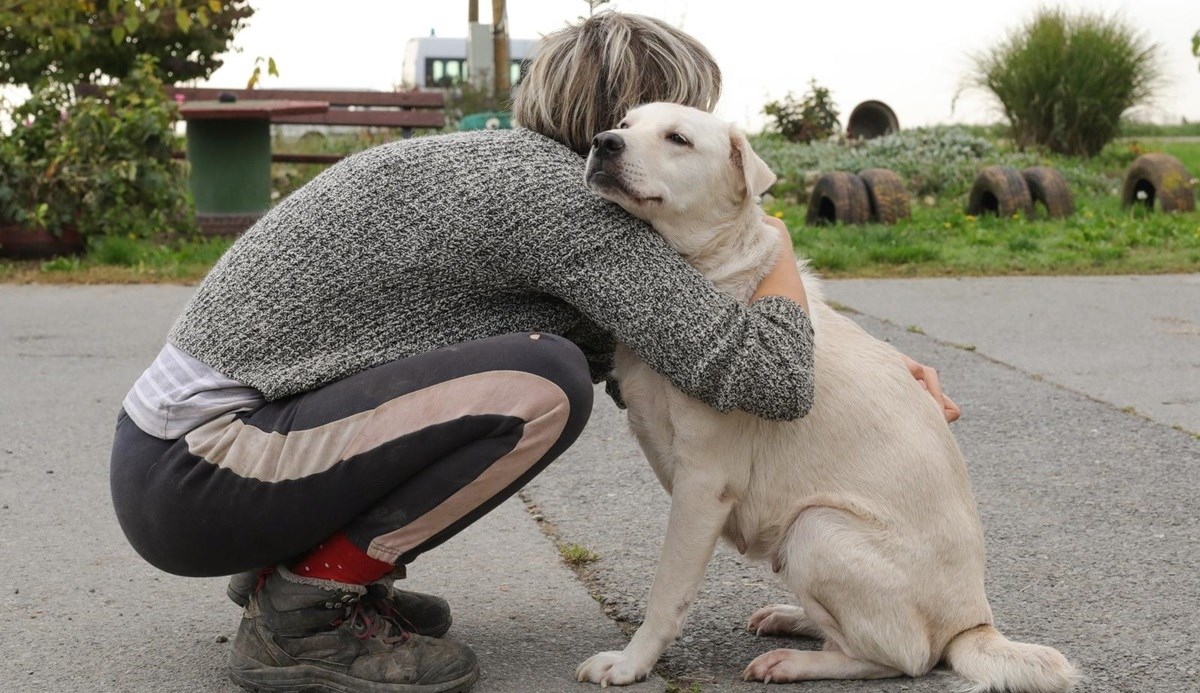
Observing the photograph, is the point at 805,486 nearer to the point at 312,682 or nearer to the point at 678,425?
the point at 678,425

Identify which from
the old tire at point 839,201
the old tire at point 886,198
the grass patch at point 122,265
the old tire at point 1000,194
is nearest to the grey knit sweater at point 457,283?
the grass patch at point 122,265

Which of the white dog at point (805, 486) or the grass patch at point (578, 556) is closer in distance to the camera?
the white dog at point (805, 486)

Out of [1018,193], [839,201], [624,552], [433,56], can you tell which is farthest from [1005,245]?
[433,56]

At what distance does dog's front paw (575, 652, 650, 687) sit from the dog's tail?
0.65 metres

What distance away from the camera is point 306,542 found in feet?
8.74

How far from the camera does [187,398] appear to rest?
2682mm

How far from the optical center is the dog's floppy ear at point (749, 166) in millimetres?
2896

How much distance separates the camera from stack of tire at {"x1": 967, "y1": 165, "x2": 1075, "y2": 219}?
11.2 m

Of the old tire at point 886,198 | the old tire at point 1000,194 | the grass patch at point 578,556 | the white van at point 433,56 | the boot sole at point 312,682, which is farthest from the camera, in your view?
the white van at point 433,56

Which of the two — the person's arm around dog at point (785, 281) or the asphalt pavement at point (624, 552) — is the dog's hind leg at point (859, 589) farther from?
the person's arm around dog at point (785, 281)

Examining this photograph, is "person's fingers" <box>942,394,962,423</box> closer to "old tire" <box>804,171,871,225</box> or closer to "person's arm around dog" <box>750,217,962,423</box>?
"person's arm around dog" <box>750,217,962,423</box>

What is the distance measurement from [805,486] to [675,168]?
732 millimetres

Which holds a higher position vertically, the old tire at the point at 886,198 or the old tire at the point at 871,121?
the old tire at the point at 871,121

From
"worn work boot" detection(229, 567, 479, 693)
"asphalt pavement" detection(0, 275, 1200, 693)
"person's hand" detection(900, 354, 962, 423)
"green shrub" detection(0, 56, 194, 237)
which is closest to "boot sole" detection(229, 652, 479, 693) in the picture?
"worn work boot" detection(229, 567, 479, 693)
